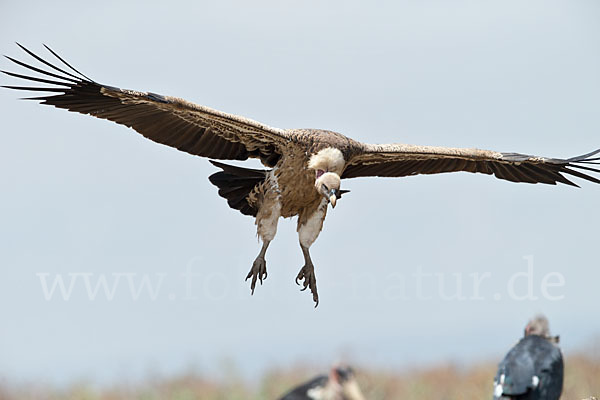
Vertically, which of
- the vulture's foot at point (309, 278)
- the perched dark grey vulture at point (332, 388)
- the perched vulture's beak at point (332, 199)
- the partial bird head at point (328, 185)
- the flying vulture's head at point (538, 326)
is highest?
the partial bird head at point (328, 185)

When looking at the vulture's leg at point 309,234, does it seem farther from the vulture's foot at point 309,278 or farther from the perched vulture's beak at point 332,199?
the perched vulture's beak at point 332,199

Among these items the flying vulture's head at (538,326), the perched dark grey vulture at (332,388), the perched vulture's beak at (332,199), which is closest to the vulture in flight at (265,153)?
the perched vulture's beak at (332,199)

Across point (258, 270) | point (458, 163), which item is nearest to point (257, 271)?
point (258, 270)

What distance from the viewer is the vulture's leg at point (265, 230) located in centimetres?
900

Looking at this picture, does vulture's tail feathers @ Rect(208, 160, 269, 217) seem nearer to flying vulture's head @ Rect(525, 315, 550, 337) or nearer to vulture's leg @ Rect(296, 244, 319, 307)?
vulture's leg @ Rect(296, 244, 319, 307)

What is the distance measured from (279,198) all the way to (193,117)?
114 cm

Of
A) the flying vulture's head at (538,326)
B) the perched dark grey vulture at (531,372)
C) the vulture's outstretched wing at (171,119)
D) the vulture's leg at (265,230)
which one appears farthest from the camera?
the vulture's leg at (265,230)

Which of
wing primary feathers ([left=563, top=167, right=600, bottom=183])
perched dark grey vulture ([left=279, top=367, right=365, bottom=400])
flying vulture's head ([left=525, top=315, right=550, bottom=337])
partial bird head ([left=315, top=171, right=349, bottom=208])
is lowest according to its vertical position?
perched dark grey vulture ([left=279, top=367, right=365, bottom=400])

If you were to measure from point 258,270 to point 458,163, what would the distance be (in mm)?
2581

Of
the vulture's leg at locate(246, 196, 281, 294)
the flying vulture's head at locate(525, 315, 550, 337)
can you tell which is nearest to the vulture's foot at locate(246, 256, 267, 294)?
the vulture's leg at locate(246, 196, 281, 294)

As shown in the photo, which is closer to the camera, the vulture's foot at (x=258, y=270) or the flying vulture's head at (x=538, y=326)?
the flying vulture's head at (x=538, y=326)

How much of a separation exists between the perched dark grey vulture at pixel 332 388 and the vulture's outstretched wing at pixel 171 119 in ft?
12.7

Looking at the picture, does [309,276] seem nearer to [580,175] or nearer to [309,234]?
[309,234]

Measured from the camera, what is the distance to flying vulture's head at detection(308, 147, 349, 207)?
8.46 meters
